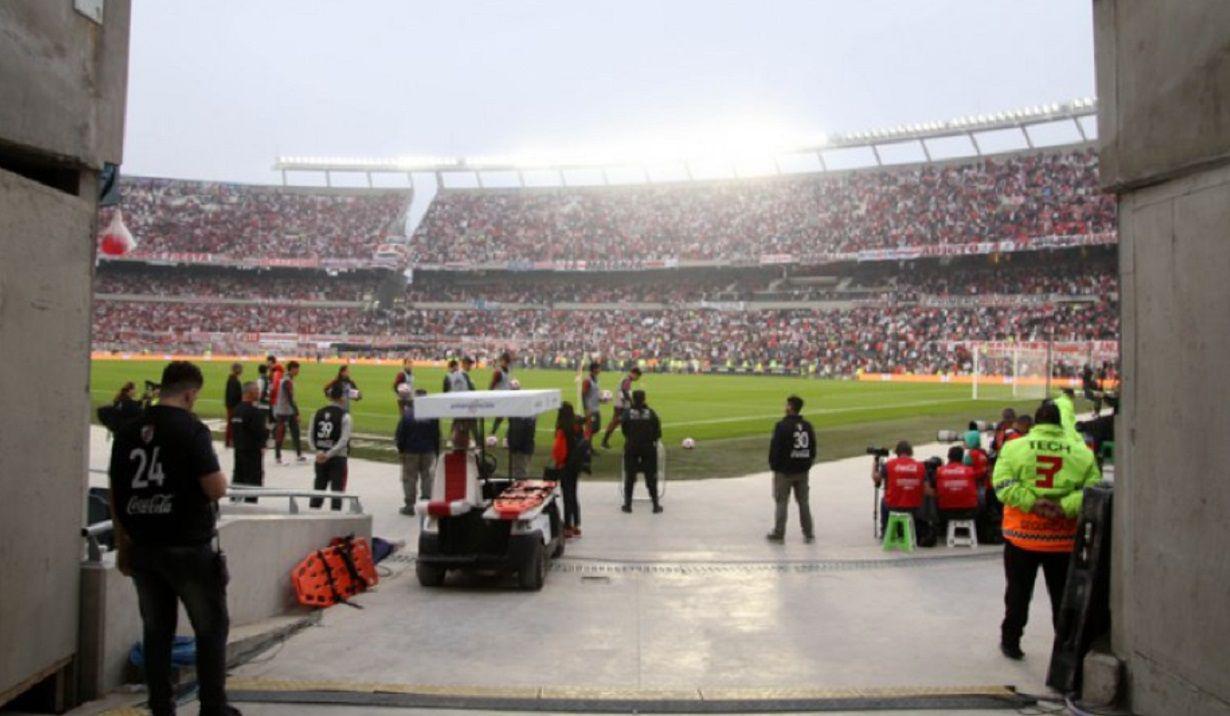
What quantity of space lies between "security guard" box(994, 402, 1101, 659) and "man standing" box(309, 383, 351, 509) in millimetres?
7712

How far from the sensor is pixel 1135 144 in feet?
18.9

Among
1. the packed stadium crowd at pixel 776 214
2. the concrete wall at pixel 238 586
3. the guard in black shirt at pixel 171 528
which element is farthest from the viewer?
the packed stadium crowd at pixel 776 214

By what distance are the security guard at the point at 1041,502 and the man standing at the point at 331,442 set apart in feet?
25.3

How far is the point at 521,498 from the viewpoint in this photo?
400 inches

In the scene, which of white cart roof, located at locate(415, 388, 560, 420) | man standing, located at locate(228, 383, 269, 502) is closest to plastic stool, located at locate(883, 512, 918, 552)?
white cart roof, located at locate(415, 388, 560, 420)

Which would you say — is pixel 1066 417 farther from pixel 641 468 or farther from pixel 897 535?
pixel 641 468

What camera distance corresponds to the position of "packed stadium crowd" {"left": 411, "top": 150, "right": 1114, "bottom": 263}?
211ft

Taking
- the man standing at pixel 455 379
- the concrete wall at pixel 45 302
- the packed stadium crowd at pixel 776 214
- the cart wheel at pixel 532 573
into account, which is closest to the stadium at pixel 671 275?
the packed stadium crowd at pixel 776 214

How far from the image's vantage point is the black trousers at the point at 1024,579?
6961 millimetres

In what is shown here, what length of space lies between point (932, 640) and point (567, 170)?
7996 cm

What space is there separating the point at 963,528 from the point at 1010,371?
38665mm

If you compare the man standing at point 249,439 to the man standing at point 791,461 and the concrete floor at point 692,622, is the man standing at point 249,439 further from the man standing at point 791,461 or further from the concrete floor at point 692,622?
the man standing at point 791,461

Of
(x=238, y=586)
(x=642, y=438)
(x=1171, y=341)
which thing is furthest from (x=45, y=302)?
(x=642, y=438)

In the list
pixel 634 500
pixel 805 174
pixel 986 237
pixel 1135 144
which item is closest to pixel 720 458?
pixel 634 500
